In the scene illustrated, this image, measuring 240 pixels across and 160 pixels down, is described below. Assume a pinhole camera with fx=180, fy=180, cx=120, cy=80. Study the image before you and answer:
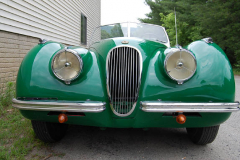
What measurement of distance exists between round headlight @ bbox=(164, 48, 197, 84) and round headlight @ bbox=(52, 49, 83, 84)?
95cm

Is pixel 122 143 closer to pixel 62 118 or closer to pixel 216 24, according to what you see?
pixel 62 118

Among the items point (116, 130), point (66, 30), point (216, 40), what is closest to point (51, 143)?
point (116, 130)

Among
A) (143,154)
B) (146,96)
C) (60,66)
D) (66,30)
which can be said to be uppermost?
(66,30)

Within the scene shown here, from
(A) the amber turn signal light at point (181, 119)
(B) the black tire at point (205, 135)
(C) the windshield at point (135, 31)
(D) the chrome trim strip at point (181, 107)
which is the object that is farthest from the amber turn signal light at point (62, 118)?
(C) the windshield at point (135, 31)

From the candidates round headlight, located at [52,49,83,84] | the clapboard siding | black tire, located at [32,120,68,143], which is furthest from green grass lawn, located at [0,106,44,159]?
the clapboard siding

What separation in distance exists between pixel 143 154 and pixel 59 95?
1.17 m

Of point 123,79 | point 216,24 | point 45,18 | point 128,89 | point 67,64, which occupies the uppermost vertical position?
point 216,24

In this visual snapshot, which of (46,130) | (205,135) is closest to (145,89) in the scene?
(205,135)

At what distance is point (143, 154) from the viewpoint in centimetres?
209

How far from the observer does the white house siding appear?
400cm

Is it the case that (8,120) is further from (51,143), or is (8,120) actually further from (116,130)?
(116,130)

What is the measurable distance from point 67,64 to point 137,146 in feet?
4.33

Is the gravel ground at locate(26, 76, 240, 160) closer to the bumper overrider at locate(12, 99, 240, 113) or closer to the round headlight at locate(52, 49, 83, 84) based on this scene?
the bumper overrider at locate(12, 99, 240, 113)

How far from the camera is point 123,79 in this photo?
2004 mm
